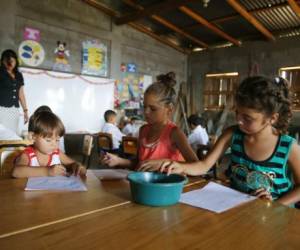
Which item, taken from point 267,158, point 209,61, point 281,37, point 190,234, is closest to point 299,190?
point 267,158

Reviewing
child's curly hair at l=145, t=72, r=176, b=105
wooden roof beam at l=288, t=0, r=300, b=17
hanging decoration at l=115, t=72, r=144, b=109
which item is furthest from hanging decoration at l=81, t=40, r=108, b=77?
child's curly hair at l=145, t=72, r=176, b=105

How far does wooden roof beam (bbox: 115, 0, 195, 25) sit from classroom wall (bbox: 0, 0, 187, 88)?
0.34 meters

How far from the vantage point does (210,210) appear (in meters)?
0.88

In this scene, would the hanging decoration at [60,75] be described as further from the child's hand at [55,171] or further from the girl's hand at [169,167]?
the girl's hand at [169,167]

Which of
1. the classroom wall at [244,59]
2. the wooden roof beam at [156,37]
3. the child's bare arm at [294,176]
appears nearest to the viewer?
the child's bare arm at [294,176]

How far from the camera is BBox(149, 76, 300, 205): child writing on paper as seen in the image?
1.22m

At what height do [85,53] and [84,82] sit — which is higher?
[85,53]

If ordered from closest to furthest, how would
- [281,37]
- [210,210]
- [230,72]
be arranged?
[210,210] → [281,37] → [230,72]

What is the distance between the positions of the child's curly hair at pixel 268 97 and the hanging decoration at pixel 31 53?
15.2ft

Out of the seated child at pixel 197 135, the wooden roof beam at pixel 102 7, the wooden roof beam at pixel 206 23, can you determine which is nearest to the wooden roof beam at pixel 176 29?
the wooden roof beam at pixel 206 23

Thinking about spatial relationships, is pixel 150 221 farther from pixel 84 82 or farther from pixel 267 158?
pixel 84 82

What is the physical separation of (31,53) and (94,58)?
4.44 feet

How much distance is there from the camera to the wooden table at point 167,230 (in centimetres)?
65

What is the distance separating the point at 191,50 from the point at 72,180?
25.0 feet
